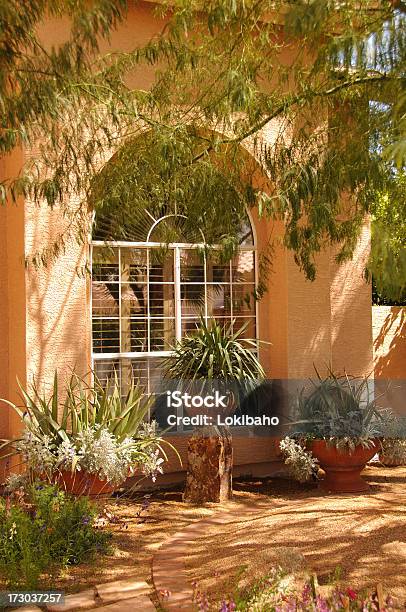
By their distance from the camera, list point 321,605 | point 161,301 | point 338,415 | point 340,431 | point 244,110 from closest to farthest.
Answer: point 321,605 < point 244,110 < point 340,431 < point 338,415 < point 161,301

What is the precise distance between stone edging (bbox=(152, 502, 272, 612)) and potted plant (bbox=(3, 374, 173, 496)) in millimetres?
→ 776

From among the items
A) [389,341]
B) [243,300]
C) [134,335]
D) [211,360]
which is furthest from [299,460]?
[389,341]

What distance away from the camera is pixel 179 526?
24.8 ft

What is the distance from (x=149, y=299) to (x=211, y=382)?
4.90ft

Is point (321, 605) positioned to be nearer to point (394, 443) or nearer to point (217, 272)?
point (394, 443)

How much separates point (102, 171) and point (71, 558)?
10.4 feet

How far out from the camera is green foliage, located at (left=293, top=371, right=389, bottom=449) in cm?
888

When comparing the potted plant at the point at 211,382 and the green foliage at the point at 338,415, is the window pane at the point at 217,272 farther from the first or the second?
the green foliage at the point at 338,415

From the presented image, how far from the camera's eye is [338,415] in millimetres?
9031

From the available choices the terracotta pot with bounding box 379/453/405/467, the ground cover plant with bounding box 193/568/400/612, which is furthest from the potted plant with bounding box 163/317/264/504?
the ground cover plant with bounding box 193/568/400/612

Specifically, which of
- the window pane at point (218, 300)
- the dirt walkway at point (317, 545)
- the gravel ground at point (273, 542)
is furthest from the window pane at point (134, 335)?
the dirt walkway at point (317, 545)

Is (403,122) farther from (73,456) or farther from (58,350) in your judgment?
(58,350)

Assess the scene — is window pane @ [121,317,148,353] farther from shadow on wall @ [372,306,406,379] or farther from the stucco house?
shadow on wall @ [372,306,406,379]

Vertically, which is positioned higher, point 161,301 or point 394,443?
point 161,301
